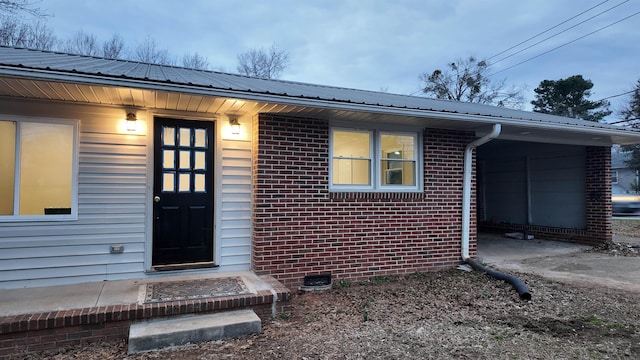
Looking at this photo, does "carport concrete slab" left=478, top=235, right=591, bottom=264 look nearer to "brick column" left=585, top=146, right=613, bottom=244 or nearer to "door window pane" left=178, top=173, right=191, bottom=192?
"brick column" left=585, top=146, right=613, bottom=244

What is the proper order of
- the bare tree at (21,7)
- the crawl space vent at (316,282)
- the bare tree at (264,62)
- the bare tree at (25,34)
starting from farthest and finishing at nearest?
the bare tree at (264,62)
the bare tree at (25,34)
the bare tree at (21,7)
the crawl space vent at (316,282)

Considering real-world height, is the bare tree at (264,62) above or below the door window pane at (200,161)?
above

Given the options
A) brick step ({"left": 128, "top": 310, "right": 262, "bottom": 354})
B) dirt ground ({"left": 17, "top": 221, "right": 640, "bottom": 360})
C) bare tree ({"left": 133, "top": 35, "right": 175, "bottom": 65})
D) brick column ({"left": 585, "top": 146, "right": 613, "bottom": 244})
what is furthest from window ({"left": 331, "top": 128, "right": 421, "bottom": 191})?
bare tree ({"left": 133, "top": 35, "right": 175, "bottom": 65})

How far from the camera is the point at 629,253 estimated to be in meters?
7.36

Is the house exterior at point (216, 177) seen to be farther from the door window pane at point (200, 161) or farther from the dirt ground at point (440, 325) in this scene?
the dirt ground at point (440, 325)

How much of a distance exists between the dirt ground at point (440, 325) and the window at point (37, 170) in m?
1.84

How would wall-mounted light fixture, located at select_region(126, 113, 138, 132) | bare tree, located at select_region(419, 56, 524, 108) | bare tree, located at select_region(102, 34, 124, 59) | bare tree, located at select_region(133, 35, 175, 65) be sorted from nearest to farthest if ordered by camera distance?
wall-mounted light fixture, located at select_region(126, 113, 138, 132) → bare tree, located at select_region(102, 34, 124, 59) → bare tree, located at select_region(133, 35, 175, 65) → bare tree, located at select_region(419, 56, 524, 108)

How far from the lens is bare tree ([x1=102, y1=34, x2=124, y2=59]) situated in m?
18.6

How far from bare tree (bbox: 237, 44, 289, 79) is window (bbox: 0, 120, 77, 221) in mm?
19285

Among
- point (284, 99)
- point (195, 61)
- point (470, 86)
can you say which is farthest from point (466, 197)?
point (470, 86)

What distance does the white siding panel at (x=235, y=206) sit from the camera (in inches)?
196

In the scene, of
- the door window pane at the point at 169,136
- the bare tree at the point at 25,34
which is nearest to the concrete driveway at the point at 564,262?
the door window pane at the point at 169,136

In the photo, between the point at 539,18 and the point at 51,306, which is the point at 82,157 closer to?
the point at 51,306

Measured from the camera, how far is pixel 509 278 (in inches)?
199
